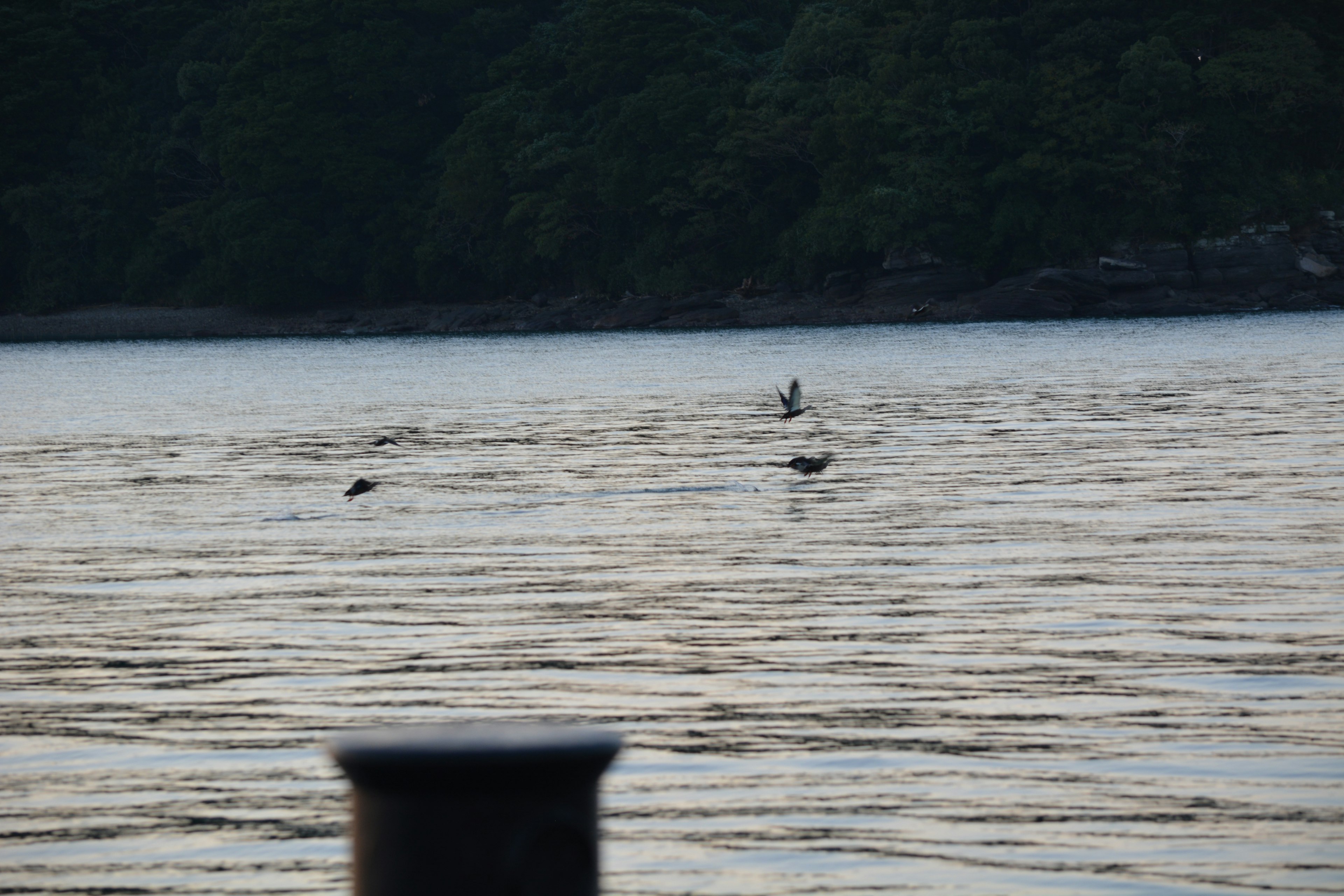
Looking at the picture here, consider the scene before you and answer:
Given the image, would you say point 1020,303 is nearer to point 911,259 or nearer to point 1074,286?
point 1074,286

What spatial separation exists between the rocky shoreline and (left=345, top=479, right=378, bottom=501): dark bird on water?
5400cm

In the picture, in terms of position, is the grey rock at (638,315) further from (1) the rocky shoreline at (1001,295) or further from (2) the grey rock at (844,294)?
(2) the grey rock at (844,294)

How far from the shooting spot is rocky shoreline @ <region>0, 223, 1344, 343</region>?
68188mm

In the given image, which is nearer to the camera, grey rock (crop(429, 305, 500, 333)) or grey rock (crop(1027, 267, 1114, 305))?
grey rock (crop(1027, 267, 1114, 305))

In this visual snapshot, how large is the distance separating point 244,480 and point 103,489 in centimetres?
146

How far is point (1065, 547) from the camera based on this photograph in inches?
482

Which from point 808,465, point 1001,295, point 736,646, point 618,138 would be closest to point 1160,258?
point 1001,295

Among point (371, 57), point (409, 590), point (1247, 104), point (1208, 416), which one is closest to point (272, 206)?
point (371, 57)

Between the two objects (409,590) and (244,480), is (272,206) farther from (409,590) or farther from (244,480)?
(409,590)

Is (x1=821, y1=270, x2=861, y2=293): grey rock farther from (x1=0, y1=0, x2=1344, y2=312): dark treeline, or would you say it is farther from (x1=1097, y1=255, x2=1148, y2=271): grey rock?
(x1=1097, y1=255, x2=1148, y2=271): grey rock

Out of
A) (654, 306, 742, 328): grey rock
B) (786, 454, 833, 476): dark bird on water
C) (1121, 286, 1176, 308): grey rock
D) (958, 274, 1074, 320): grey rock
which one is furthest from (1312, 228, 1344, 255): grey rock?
(786, 454, 833, 476): dark bird on water

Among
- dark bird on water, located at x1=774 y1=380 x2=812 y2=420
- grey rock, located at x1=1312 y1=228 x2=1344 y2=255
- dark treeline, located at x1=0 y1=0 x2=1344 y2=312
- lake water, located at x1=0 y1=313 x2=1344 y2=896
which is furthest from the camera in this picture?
dark treeline, located at x1=0 y1=0 x2=1344 y2=312

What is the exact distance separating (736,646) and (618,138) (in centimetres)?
7114

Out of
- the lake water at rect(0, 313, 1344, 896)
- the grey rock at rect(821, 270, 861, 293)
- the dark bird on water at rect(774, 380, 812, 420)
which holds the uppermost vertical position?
the grey rock at rect(821, 270, 861, 293)
